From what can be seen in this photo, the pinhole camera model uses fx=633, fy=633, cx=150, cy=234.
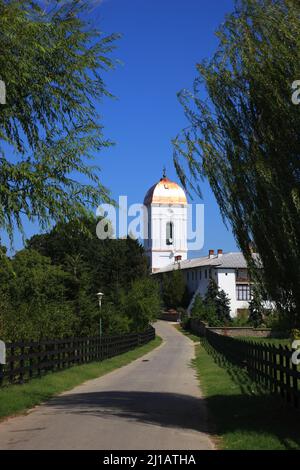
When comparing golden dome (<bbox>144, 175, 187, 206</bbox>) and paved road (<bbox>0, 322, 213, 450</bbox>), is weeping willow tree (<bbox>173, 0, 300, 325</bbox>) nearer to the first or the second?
paved road (<bbox>0, 322, 213, 450</bbox>)

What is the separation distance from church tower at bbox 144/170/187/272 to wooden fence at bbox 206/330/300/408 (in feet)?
330

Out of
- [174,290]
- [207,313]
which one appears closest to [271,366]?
[207,313]

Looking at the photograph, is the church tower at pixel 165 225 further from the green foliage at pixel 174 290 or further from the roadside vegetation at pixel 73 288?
the roadside vegetation at pixel 73 288

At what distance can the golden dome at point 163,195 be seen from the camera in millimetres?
125688

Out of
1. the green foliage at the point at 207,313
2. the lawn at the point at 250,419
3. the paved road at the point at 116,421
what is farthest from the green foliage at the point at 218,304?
the lawn at the point at 250,419

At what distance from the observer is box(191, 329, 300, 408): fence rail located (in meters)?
11.7

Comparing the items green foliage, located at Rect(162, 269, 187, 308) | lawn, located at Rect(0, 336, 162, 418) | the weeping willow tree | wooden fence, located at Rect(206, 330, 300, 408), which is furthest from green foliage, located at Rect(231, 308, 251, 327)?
the weeping willow tree

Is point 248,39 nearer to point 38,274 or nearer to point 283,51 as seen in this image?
point 283,51

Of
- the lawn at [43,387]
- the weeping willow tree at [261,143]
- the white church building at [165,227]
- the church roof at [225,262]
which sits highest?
the white church building at [165,227]

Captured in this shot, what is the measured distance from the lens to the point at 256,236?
430 inches

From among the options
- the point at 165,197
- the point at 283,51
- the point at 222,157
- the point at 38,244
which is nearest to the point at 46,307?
the point at 222,157

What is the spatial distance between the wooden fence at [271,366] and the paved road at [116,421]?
64.6 inches

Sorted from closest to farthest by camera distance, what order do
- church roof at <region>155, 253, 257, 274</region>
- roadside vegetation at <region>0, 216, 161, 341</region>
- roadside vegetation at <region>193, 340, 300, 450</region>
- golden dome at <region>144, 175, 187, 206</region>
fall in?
roadside vegetation at <region>193, 340, 300, 450</region> → roadside vegetation at <region>0, 216, 161, 341</region> → church roof at <region>155, 253, 257, 274</region> → golden dome at <region>144, 175, 187, 206</region>

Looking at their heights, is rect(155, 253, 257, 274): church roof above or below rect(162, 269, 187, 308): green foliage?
above
